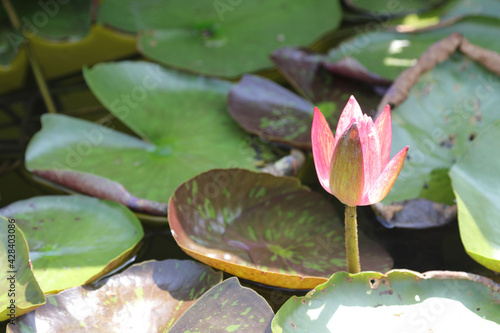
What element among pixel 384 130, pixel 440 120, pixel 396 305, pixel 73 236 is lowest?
pixel 73 236

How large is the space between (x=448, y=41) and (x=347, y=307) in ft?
3.30

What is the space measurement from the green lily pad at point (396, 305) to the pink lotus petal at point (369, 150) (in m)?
0.24

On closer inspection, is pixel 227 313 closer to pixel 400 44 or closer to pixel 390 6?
pixel 400 44

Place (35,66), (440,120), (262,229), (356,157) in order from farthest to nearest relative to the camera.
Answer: (35,66)
(440,120)
(262,229)
(356,157)

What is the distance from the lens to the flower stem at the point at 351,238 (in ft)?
3.28

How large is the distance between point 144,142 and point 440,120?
38.6 inches

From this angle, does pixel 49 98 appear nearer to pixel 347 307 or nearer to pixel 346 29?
pixel 346 29

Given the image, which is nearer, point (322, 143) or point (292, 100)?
point (322, 143)

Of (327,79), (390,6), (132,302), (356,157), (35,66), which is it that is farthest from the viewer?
(390,6)

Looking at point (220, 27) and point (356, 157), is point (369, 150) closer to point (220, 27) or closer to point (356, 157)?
point (356, 157)

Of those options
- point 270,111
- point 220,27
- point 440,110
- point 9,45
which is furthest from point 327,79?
point 9,45

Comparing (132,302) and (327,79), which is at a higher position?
(327,79)

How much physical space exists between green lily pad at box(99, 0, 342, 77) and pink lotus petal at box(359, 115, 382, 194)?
112 cm

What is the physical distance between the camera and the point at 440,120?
4.87 feet
